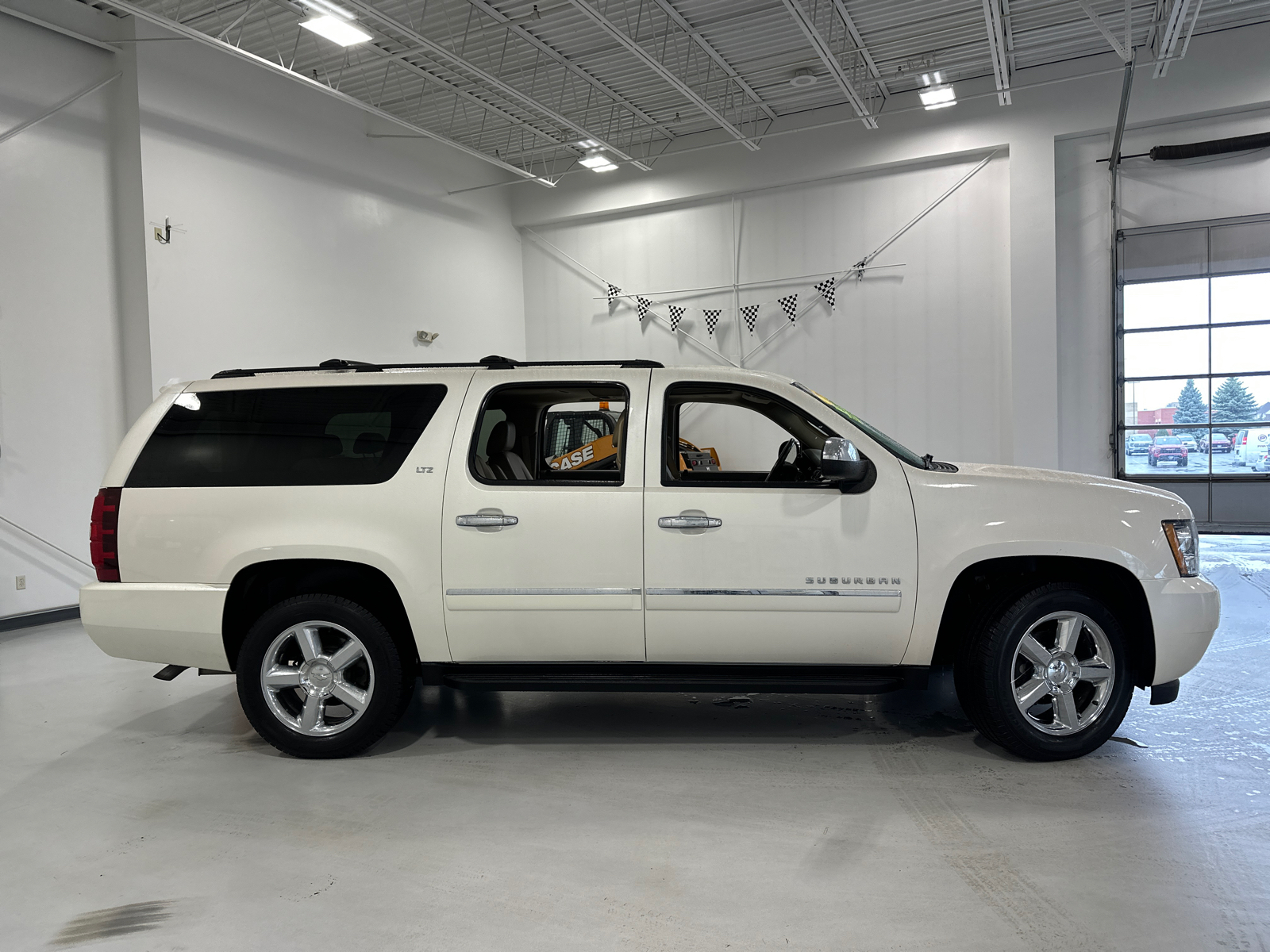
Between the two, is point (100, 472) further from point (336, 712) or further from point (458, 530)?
point (458, 530)

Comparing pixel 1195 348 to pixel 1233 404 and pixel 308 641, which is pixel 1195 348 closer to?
pixel 1233 404

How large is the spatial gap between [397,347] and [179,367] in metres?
3.46

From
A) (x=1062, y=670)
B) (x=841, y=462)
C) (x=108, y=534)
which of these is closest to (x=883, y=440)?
(x=841, y=462)

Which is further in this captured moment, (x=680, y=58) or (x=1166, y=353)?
(x=1166, y=353)

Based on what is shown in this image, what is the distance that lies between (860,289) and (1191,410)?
455cm

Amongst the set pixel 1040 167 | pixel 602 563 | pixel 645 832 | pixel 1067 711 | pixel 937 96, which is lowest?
pixel 645 832

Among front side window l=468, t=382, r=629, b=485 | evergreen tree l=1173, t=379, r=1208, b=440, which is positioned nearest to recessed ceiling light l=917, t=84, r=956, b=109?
evergreen tree l=1173, t=379, r=1208, b=440

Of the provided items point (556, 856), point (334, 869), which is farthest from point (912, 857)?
point (334, 869)

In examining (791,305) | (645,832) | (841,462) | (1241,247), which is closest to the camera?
(645,832)

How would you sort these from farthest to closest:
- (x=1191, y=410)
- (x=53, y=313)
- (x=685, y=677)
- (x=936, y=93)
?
(x=1191, y=410) → (x=936, y=93) → (x=53, y=313) → (x=685, y=677)

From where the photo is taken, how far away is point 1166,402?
36.4 feet

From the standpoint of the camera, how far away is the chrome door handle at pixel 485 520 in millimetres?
3719

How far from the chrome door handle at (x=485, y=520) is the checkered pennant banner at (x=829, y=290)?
9626mm

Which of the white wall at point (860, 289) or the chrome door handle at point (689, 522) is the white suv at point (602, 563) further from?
the white wall at point (860, 289)
